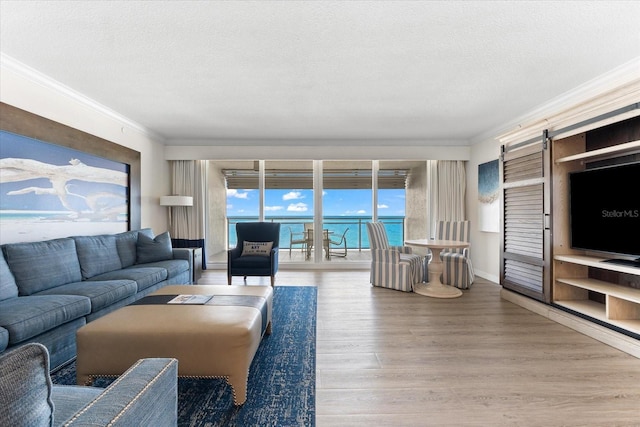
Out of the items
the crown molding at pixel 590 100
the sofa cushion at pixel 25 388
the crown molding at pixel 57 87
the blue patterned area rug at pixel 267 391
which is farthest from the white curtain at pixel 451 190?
the sofa cushion at pixel 25 388

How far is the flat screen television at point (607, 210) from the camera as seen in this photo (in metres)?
2.79

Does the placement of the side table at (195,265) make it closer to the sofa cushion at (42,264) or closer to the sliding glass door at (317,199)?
the sliding glass door at (317,199)

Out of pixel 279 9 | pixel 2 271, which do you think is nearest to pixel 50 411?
pixel 279 9

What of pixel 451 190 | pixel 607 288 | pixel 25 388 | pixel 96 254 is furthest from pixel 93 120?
pixel 607 288

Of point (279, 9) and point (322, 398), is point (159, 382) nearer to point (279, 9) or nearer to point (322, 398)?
point (322, 398)

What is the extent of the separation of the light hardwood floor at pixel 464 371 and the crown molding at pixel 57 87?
3.71 metres

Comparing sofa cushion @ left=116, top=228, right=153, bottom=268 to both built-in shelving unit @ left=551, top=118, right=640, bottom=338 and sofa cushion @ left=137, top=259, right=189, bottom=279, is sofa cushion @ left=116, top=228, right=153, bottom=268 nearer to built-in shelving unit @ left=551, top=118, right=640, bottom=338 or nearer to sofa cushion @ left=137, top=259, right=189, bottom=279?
sofa cushion @ left=137, top=259, right=189, bottom=279

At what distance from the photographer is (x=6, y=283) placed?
2490mm

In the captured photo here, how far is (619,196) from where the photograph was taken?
2902 millimetres

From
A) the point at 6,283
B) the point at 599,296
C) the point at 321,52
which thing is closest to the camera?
the point at 6,283

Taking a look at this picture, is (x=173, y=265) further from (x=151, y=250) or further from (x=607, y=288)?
(x=607, y=288)

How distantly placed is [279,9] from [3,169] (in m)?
2.83

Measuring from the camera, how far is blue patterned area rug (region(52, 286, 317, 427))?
178cm

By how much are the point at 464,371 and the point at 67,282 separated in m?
3.57
